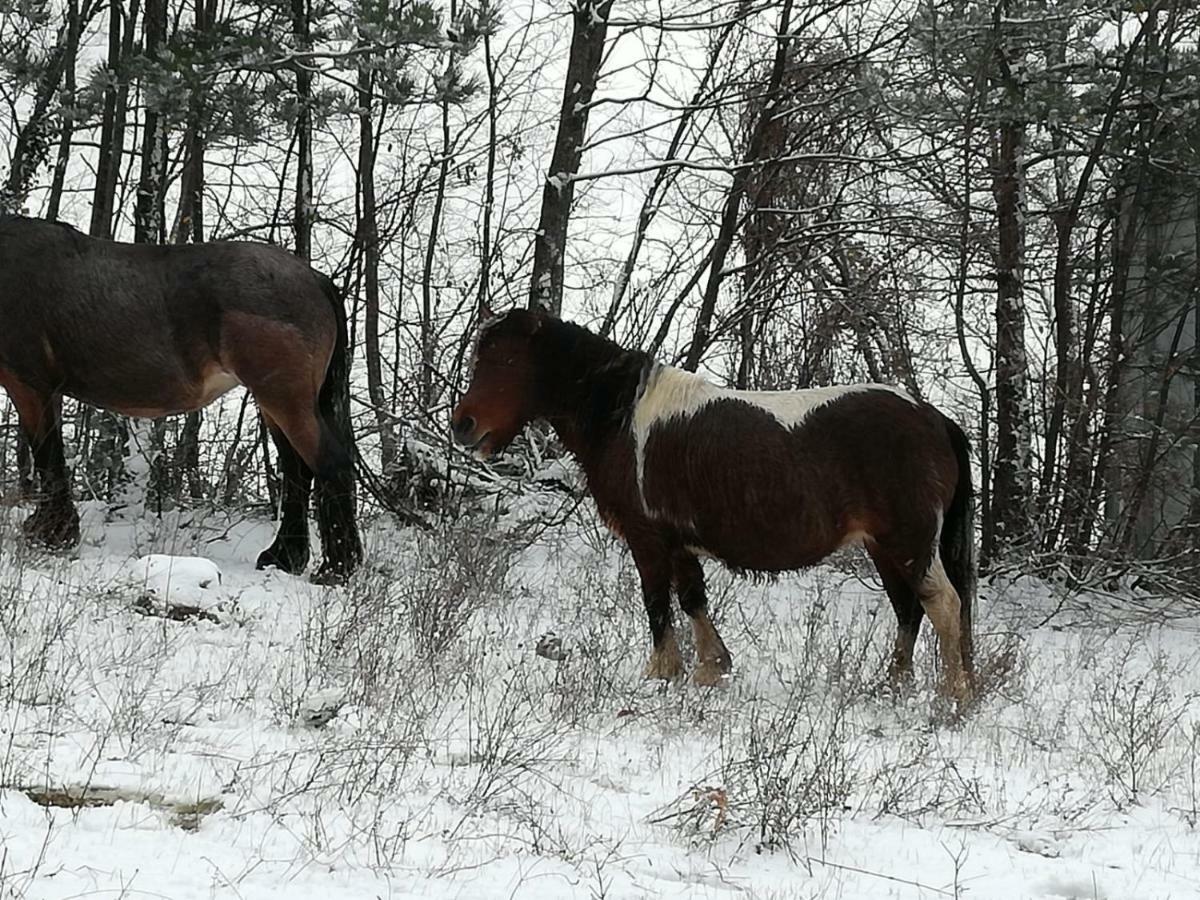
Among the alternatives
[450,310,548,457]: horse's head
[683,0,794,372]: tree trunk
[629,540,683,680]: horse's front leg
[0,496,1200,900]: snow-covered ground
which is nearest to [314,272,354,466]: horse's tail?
[0,496,1200,900]: snow-covered ground

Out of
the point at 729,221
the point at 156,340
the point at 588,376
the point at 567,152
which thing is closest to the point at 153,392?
the point at 156,340

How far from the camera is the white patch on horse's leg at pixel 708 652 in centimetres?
607

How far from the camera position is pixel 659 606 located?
20.3 ft

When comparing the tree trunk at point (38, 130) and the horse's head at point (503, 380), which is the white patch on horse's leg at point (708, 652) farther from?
the tree trunk at point (38, 130)

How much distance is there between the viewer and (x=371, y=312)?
12.8 metres

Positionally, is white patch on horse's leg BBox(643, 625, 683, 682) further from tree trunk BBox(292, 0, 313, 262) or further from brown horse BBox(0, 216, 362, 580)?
tree trunk BBox(292, 0, 313, 262)

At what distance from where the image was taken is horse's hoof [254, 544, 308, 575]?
8031mm

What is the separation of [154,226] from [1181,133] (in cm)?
876

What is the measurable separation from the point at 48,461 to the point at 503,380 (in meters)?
2.98

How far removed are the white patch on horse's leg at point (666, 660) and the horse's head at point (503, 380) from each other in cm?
137

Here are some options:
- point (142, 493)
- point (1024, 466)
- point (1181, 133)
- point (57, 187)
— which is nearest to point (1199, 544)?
point (1024, 466)

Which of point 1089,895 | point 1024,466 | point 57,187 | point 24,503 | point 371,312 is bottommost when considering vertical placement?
point 1089,895

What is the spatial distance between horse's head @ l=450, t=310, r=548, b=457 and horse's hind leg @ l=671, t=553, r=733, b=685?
3.66 feet

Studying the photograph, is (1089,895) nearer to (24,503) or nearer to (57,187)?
(24,503)
